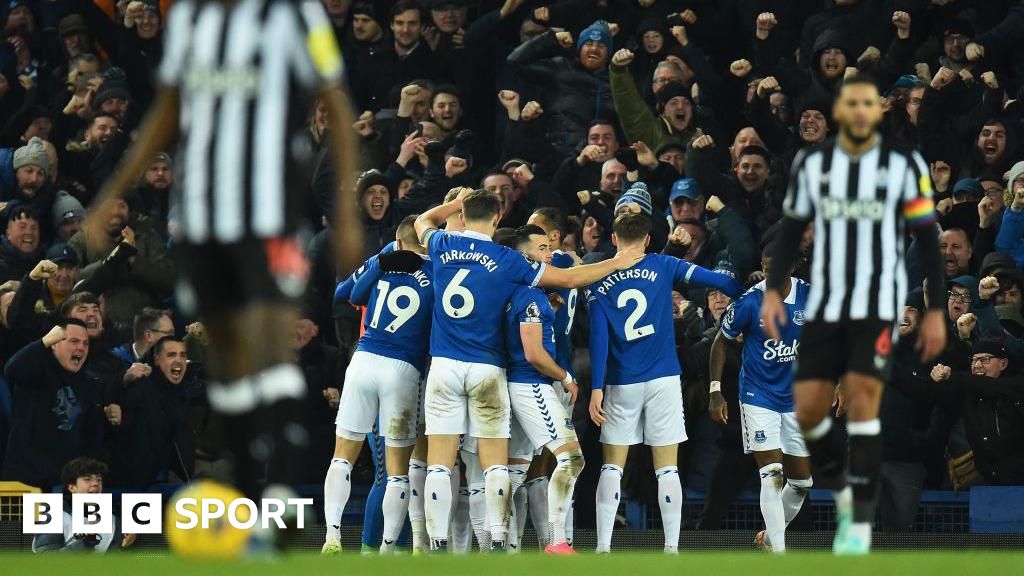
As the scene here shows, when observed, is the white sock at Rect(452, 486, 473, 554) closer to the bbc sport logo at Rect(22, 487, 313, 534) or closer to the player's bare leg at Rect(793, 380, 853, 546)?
the bbc sport logo at Rect(22, 487, 313, 534)

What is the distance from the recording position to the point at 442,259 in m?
11.4

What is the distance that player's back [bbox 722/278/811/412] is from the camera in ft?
40.4

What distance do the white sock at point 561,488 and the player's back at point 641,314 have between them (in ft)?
2.88

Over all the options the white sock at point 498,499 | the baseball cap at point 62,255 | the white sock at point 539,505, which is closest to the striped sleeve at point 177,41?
the white sock at point 498,499

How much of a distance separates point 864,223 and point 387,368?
463 cm

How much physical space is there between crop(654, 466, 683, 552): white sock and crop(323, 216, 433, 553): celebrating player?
1.84 metres

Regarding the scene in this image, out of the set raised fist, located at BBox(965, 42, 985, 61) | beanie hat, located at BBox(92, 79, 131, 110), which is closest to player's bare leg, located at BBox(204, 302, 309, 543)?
raised fist, located at BBox(965, 42, 985, 61)

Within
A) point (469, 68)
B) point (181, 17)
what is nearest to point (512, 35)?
point (469, 68)

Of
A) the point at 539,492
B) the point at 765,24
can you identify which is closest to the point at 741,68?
the point at 765,24

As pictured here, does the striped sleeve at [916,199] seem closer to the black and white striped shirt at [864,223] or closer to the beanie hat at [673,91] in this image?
the black and white striped shirt at [864,223]

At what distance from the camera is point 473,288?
451 inches

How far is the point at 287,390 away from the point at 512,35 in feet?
40.3

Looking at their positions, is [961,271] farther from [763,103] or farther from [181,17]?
[181,17]

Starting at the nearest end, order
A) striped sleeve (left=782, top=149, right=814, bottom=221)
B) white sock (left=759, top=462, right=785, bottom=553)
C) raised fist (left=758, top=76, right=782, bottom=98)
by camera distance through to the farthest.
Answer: striped sleeve (left=782, top=149, right=814, bottom=221)
white sock (left=759, top=462, right=785, bottom=553)
raised fist (left=758, top=76, right=782, bottom=98)
